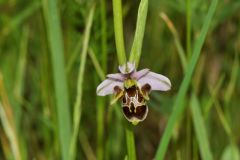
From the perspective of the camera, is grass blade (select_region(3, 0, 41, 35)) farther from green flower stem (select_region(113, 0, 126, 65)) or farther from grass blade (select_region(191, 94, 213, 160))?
green flower stem (select_region(113, 0, 126, 65))

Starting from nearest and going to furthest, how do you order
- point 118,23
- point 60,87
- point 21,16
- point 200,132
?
point 118,23, point 60,87, point 200,132, point 21,16

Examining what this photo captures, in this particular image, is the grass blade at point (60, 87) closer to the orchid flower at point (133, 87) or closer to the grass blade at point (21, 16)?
the orchid flower at point (133, 87)

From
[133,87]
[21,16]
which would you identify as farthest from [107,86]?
[21,16]

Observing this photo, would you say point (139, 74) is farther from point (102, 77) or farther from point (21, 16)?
point (21, 16)

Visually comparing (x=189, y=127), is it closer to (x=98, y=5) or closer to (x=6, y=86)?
(x=98, y=5)

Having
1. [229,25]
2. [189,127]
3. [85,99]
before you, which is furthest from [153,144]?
[189,127]

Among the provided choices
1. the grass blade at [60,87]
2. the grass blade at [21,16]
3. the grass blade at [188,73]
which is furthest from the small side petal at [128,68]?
the grass blade at [21,16]

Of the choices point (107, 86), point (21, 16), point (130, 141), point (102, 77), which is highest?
point (21, 16)
